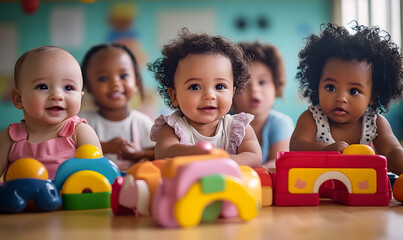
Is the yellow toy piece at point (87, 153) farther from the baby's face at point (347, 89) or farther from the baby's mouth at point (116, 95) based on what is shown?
the baby's mouth at point (116, 95)

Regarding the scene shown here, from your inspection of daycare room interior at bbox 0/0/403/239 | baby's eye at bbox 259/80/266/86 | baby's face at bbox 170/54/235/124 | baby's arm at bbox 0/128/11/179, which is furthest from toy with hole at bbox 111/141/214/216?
daycare room interior at bbox 0/0/403/239

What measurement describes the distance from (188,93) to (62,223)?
1.90 ft

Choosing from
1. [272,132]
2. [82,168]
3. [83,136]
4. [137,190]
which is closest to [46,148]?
[83,136]

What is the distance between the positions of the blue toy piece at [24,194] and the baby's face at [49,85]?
0.28 metres

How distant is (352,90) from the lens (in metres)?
1.53

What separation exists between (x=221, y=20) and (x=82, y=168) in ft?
15.2

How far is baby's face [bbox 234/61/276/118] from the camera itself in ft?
7.29

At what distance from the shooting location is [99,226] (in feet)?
3.10

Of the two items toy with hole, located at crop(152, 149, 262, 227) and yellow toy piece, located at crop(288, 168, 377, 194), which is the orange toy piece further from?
toy with hole, located at crop(152, 149, 262, 227)

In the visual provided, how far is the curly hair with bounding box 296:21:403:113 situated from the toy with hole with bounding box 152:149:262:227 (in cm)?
81

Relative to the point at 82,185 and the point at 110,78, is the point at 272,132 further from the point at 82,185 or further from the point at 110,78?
the point at 82,185

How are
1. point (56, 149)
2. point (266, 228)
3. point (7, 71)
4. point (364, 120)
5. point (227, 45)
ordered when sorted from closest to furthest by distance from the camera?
1. point (266, 228)
2. point (56, 149)
3. point (227, 45)
4. point (364, 120)
5. point (7, 71)

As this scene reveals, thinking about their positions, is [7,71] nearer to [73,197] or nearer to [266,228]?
[73,197]

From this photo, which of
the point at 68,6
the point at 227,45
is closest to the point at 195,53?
the point at 227,45
